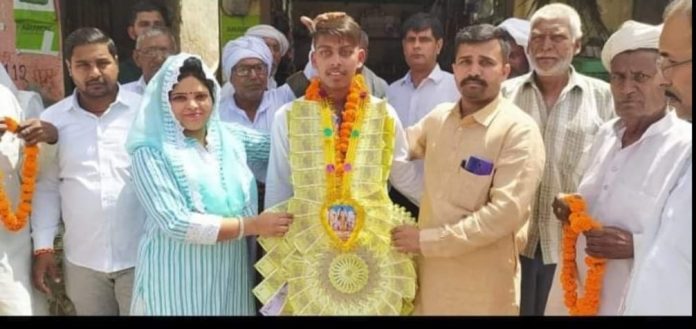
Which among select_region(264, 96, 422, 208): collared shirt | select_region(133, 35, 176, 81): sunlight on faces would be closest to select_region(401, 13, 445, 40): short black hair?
select_region(264, 96, 422, 208): collared shirt

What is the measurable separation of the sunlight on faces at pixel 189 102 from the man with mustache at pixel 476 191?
89 centimetres

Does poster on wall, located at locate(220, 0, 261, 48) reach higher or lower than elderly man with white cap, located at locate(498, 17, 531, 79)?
higher

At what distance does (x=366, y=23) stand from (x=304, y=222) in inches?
173

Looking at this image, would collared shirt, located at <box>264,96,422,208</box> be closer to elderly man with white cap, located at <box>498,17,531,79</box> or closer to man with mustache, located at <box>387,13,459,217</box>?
man with mustache, located at <box>387,13,459,217</box>

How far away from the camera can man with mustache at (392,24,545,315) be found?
8.50 feet

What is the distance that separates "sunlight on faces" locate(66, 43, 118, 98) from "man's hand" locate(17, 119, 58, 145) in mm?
204

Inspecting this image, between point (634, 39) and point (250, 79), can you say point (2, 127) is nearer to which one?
point (250, 79)

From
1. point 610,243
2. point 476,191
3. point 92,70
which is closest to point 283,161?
point 476,191

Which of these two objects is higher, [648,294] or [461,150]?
[461,150]

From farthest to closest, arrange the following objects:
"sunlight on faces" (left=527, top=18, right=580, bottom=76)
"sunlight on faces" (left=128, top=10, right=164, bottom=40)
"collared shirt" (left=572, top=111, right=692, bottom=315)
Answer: "sunlight on faces" (left=128, top=10, right=164, bottom=40) → "sunlight on faces" (left=527, top=18, right=580, bottom=76) → "collared shirt" (left=572, top=111, right=692, bottom=315)

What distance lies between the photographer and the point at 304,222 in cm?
278

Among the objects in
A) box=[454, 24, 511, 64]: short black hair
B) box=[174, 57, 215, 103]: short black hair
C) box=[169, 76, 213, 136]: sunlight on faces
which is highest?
box=[454, 24, 511, 64]: short black hair
